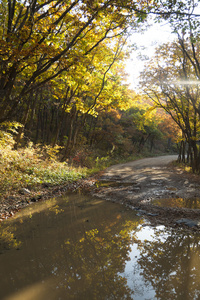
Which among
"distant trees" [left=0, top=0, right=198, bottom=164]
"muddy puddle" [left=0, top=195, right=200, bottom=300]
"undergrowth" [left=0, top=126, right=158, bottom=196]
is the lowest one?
"muddy puddle" [left=0, top=195, right=200, bottom=300]

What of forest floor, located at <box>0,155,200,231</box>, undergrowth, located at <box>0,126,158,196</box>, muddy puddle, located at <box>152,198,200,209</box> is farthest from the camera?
undergrowth, located at <box>0,126,158,196</box>

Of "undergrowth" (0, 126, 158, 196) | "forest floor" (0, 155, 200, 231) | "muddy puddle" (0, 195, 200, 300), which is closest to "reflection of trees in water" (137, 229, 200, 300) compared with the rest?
"muddy puddle" (0, 195, 200, 300)

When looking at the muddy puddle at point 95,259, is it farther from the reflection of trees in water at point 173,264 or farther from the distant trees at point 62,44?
the distant trees at point 62,44

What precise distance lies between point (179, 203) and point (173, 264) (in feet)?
12.6

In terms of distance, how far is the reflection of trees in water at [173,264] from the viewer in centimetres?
271

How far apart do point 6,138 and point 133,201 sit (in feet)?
20.3

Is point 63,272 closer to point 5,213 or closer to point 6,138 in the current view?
point 5,213

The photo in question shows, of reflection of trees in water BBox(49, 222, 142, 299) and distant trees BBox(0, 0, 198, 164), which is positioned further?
distant trees BBox(0, 0, 198, 164)

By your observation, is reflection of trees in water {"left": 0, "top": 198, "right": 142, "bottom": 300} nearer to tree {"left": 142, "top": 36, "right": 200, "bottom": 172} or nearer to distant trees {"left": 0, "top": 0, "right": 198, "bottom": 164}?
distant trees {"left": 0, "top": 0, "right": 198, "bottom": 164}

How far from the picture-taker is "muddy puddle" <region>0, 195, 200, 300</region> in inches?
106

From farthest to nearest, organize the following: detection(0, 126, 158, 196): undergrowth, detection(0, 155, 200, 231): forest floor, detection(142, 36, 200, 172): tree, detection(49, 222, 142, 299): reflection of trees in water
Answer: detection(142, 36, 200, 172): tree
detection(0, 126, 158, 196): undergrowth
detection(0, 155, 200, 231): forest floor
detection(49, 222, 142, 299): reflection of trees in water

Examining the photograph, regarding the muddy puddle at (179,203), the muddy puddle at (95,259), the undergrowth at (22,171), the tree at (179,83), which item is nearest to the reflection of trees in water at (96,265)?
the muddy puddle at (95,259)

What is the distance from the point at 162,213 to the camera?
5.85 metres

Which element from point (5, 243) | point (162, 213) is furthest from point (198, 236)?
point (5, 243)
